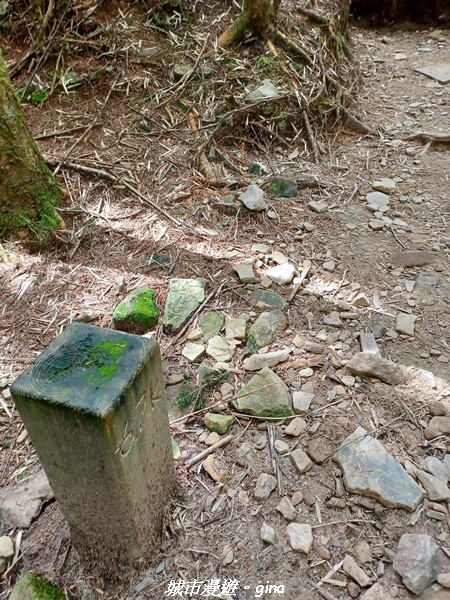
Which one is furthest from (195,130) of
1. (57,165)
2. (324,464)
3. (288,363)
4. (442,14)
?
(442,14)

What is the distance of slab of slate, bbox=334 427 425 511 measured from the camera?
1626 millimetres

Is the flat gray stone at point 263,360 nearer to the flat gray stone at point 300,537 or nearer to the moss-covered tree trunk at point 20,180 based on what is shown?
the flat gray stone at point 300,537

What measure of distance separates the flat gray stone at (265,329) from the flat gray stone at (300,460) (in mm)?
569

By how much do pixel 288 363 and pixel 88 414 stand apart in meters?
1.25

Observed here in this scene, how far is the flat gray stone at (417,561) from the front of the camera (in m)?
1.42

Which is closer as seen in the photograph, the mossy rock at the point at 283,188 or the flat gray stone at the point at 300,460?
the flat gray stone at the point at 300,460

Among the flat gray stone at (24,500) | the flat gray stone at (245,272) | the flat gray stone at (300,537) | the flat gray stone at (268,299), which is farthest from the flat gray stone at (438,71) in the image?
the flat gray stone at (24,500)

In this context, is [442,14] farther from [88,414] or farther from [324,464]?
[88,414]

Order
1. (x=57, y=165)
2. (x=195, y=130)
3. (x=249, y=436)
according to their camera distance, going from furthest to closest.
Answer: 1. (x=195, y=130)
2. (x=57, y=165)
3. (x=249, y=436)

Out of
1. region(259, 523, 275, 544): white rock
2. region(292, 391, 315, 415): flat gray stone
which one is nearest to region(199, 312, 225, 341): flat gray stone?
region(292, 391, 315, 415): flat gray stone

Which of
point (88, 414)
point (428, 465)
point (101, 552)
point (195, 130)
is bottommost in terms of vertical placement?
point (428, 465)

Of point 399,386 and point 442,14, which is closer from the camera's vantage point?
point 399,386

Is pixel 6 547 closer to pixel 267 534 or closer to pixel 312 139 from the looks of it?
pixel 267 534

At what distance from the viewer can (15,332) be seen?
235cm
